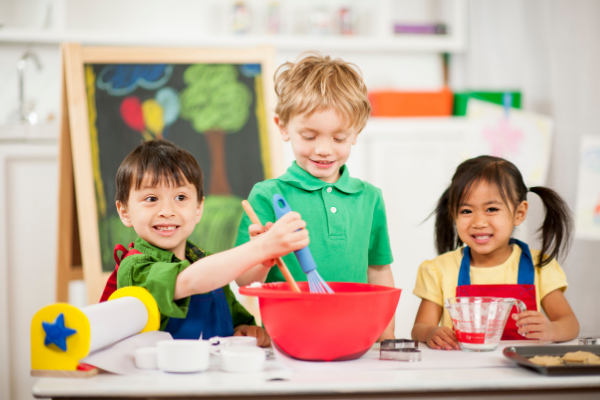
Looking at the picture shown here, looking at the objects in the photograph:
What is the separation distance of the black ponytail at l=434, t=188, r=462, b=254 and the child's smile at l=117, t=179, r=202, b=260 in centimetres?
59

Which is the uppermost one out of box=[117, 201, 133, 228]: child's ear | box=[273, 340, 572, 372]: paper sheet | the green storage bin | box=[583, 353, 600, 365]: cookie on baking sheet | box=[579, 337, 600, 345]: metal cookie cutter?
the green storage bin

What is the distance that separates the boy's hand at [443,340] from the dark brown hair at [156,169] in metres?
0.51

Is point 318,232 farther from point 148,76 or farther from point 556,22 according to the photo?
point 556,22

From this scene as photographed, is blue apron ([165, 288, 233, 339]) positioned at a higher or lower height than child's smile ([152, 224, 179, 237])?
lower

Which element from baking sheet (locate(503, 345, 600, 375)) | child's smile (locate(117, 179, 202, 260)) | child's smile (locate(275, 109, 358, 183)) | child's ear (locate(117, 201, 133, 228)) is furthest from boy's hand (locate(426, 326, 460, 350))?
child's ear (locate(117, 201, 133, 228))

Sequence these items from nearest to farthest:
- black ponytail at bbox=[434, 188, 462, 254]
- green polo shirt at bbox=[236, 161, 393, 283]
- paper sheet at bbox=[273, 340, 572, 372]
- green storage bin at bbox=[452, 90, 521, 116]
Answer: paper sheet at bbox=[273, 340, 572, 372] < green polo shirt at bbox=[236, 161, 393, 283] < black ponytail at bbox=[434, 188, 462, 254] < green storage bin at bbox=[452, 90, 521, 116]

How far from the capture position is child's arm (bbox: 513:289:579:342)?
96cm

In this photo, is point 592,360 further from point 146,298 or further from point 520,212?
point 146,298

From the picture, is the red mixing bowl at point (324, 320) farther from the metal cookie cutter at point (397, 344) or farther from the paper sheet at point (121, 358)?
the paper sheet at point (121, 358)

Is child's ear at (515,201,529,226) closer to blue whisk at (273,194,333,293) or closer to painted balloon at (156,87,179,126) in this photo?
blue whisk at (273,194,333,293)

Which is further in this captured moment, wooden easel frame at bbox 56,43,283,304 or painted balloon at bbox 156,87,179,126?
painted balloon at bbox 156,87,179,126

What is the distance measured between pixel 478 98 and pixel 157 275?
2.23 metres

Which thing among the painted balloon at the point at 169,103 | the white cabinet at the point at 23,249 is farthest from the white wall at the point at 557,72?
the white cabinet at the point at 23,249

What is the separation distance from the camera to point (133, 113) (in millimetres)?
2029
